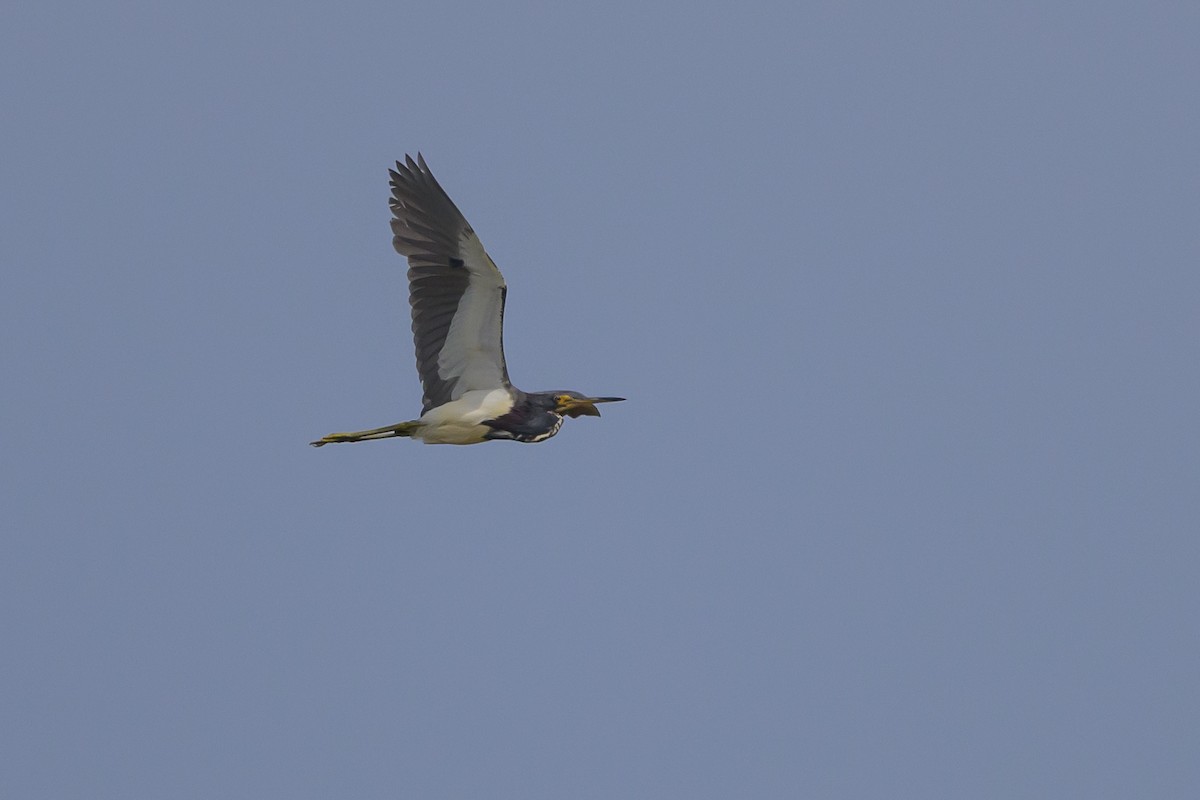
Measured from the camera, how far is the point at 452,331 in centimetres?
1883

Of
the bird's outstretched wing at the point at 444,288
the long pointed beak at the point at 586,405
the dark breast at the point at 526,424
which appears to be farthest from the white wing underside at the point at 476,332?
the long pointed beak at the point at 586,405

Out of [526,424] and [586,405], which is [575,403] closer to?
[586,405]

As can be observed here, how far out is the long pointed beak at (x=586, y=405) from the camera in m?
19.6

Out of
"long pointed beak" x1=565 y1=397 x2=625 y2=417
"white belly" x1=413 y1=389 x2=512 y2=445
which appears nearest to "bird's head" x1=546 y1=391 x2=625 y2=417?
"long pointed beak" x1=565 y1=397 x2=625 y2=417

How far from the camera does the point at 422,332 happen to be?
741 inches

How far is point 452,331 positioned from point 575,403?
59.6 inches

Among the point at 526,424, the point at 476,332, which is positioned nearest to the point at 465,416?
the point at 526,424

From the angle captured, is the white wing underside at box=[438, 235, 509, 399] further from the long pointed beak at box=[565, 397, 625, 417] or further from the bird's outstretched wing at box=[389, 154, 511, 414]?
the long pointed beak at box=[565, 397, 625, 417]

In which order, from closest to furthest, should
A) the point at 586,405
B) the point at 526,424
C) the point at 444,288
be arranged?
1. the point at 444,288
2. the point at 526,424
3. the point at 586,405

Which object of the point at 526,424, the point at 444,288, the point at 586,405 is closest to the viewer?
the point at 444,288

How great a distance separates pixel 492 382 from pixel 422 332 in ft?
2.74

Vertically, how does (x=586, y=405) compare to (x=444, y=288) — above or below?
below

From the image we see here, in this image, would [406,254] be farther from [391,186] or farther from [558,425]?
[558,425]

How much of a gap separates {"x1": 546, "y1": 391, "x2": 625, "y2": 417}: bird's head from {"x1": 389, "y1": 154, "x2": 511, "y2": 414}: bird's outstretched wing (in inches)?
27.4
